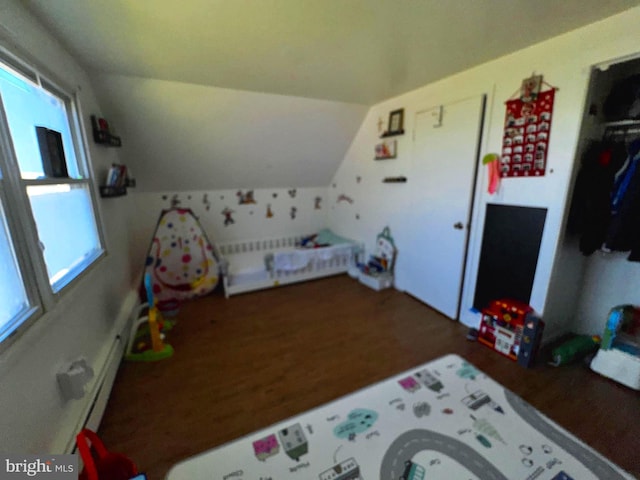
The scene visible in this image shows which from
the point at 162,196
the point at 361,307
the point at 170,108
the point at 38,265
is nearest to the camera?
the point at 38,265

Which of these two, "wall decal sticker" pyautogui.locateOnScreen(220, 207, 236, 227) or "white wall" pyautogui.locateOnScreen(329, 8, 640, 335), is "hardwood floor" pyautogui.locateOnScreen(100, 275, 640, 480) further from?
"wall decal sticker" pyautogui.locateOnScreen(220, 207, 236, 227)

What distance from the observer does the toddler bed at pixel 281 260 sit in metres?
3.32

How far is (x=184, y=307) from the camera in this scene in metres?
2.99

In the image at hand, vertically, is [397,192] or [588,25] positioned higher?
[588,25]

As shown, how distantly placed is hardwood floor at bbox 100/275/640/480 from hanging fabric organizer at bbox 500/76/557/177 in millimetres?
1455

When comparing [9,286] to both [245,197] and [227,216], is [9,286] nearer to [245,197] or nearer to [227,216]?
[227,216]

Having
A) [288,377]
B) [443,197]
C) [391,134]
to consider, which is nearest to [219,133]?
[391,134]

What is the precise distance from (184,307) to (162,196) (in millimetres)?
1476

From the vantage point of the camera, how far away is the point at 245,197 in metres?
3.91

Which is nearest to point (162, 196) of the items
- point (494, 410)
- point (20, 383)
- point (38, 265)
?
point (38, 265)

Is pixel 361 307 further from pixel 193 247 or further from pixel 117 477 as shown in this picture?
pixel 117 477

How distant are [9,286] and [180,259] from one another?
2.07 m

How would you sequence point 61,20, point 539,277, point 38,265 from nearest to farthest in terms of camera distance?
point 38,265 < point 61,20 < point 539,277

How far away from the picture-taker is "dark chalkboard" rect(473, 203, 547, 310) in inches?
80.8
